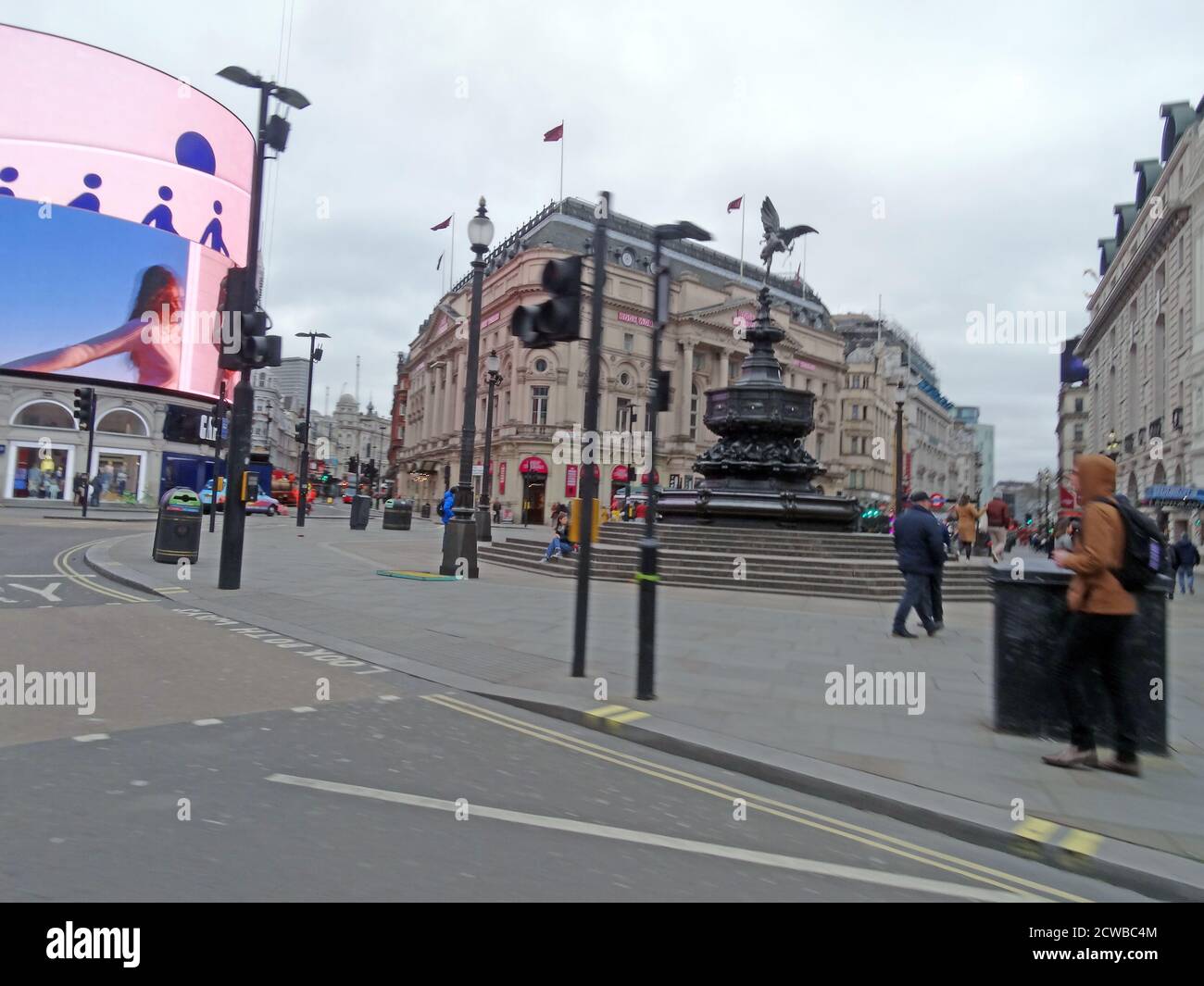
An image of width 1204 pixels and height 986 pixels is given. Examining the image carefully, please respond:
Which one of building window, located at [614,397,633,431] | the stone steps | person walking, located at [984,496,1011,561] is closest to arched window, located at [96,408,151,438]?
building window, located at [614,397,633,431]

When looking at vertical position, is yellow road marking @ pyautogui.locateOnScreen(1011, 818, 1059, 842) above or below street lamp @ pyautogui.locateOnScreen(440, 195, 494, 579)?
below

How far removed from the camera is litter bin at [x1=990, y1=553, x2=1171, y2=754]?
5.12 metres

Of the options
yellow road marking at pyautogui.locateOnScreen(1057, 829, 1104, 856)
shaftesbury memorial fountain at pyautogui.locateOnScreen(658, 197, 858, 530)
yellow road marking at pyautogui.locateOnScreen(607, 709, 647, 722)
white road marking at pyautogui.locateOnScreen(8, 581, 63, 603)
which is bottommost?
yellow road marking at pyautogui.locateOnScreen(1057, 829, 1104, 856)

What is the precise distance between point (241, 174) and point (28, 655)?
61623 millimetres

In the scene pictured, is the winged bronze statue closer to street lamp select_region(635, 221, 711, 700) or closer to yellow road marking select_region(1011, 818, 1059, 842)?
street lamp select_region(635, 221, 711, 700)

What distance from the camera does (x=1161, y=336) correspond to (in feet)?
152

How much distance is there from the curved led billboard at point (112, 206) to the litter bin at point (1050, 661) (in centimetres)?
4865

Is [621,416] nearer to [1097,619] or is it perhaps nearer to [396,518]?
[396,518]

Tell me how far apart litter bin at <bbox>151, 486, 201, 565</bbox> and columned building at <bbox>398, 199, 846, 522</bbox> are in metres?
30.5

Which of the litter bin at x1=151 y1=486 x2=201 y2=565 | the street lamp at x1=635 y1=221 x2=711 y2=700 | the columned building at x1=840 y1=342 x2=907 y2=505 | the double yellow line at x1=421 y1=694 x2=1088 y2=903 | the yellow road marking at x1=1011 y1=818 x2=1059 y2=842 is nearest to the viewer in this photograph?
the double yellow line at x1=421 y1=694 x2=1088 y2=903

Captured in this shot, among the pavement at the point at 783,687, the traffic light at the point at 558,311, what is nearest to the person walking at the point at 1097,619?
the pavement at the point at 783,687

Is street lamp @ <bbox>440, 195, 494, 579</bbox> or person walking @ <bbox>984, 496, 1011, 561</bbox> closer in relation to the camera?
street lamp @ <bbox>440, 195, 494, 579</bbox>

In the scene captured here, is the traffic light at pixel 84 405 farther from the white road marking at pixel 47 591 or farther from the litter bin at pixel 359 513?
the white road marking at pixel 47 591

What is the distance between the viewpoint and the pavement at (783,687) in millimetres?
4148
